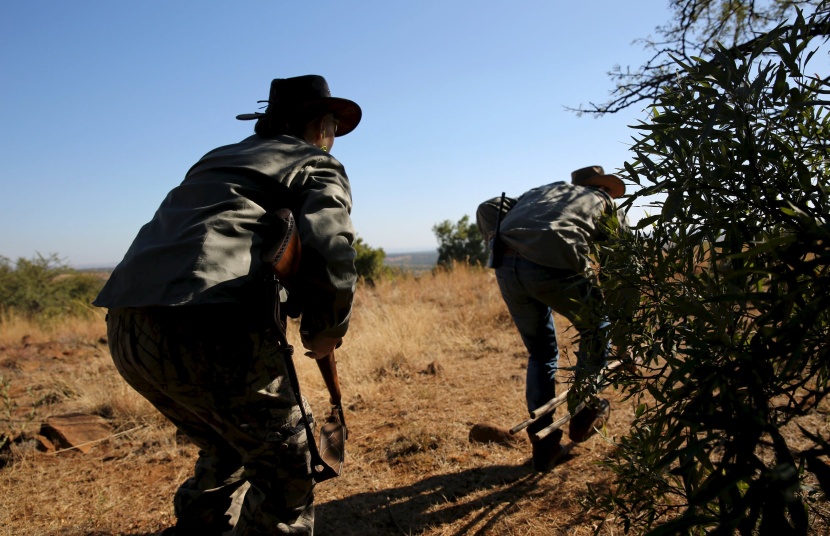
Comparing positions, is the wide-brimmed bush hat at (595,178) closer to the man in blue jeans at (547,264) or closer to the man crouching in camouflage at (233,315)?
the man in blue jeans at (547,264)

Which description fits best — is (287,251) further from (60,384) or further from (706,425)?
(60,384)

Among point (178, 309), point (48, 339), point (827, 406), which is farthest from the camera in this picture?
point (48, 339)

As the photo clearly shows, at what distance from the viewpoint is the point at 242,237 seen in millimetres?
1847

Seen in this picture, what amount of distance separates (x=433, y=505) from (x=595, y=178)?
2138 millimetres

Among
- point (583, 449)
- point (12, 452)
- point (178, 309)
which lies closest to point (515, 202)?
point (583, 449)

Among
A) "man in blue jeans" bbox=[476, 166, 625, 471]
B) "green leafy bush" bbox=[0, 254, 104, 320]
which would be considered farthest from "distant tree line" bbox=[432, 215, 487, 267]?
"man in blue jeans" bbox=[476, 166, 625, 471]

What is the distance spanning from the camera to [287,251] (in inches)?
70.6

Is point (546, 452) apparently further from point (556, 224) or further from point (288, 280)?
point (288, 280)

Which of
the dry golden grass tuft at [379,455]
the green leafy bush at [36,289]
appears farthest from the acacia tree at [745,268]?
the green leafy bush at [36,289]

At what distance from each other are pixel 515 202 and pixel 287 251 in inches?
82.1

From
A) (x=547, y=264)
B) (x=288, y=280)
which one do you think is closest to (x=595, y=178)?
(x=547, y=264)

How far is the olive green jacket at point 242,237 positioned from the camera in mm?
1738

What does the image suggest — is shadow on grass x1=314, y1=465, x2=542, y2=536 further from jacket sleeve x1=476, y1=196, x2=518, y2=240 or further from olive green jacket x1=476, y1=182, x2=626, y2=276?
jacket sleeve x1=476, y1=196, x2=518, y2=240

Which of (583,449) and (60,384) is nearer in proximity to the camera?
(583,449)
